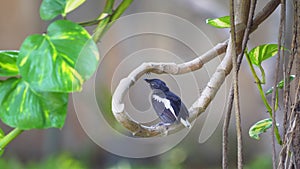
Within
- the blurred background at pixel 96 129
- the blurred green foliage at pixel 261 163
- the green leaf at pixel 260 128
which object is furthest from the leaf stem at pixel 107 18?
the blurred green foliage at pixel 261 163

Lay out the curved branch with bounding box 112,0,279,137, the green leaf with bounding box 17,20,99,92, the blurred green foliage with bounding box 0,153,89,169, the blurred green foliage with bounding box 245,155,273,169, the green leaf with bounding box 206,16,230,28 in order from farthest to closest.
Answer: the blurred green foliage with bounding box 0,153,89,169
the blurred green foliage with bounding box 245,155,273,169
the green leaf with bounding box 206,16,230,28
the curved branch with bounding box 112,0,279,137
the green leaf with bounding box 17,20,99,92

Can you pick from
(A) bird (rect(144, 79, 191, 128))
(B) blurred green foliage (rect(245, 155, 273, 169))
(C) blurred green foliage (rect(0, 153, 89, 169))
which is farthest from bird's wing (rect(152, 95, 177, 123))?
(C) blurred green foliage (rect(0, 153, 89, 169))

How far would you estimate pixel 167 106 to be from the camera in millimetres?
525

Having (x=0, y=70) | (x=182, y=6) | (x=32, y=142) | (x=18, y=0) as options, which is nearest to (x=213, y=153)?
(x=182, y=6)

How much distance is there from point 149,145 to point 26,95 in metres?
1.70

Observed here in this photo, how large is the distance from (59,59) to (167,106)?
178 millimetres

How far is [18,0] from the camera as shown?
93.5 inches

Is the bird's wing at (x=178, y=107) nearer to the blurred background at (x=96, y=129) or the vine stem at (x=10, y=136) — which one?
the vine stem at (x=10, y=136)

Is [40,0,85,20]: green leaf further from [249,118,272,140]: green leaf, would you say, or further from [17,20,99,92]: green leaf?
[249,118,272,140]: green leaf

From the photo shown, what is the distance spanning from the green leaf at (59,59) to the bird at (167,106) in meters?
0.16

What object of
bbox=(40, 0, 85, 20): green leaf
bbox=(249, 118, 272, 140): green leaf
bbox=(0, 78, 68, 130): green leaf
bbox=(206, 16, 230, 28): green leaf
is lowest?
bbox=(249, 118, 272, 140): green leaf

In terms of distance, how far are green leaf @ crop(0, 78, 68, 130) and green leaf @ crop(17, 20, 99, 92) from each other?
0.07 feet

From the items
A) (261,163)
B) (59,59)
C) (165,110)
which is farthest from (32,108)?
(261,163)

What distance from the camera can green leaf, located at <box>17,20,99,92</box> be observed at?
0.38 m
